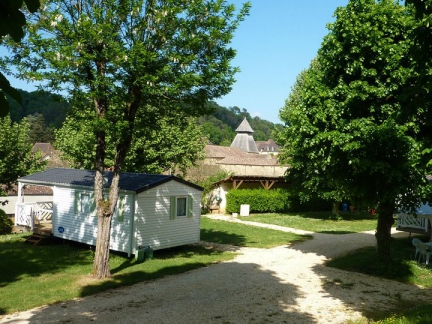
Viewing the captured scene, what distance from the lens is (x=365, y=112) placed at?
12.3 meters

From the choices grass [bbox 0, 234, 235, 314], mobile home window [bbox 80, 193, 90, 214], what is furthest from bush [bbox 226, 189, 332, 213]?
mobile home window [bbox 80, 193, 90, 214]

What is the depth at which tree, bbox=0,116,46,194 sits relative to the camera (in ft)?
77.2

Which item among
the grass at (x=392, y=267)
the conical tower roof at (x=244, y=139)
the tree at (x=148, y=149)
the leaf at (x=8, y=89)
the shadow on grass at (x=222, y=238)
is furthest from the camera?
the conical tower roof at (x=244, y=139)

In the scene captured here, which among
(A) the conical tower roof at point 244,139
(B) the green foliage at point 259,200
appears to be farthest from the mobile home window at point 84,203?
(A) the conical tower roof at point 244,139

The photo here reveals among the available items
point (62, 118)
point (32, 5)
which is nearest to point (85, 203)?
point (32, 5)

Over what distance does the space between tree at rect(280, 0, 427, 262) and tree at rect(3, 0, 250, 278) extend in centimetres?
318

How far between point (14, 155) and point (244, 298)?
1966 cm

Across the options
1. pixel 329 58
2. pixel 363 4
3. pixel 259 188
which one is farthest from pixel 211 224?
pixel 363 4

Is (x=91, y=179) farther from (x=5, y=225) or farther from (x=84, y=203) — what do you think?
(x=5, y=225)

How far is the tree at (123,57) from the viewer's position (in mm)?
11133

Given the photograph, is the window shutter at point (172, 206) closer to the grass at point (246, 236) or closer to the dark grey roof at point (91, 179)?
the dark grey roof at point (91, 179)

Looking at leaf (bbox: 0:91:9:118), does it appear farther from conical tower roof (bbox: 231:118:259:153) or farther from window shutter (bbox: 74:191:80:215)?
conical tower roof (bbox: 231:118:259:153)

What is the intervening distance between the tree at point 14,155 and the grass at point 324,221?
1532 cm

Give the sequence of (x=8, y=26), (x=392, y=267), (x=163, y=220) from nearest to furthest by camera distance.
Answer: (x=8, y=26) < (x=392, y=267) < (x=163, y=220)
